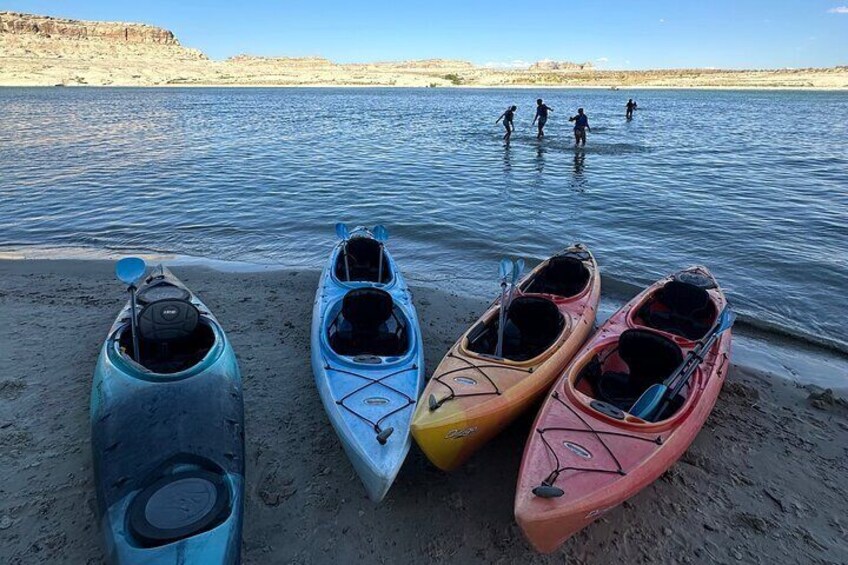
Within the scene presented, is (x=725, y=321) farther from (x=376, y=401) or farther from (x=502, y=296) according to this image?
(x=376, y=401)

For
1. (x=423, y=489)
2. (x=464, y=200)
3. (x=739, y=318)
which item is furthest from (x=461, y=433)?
(x=464, y=200)

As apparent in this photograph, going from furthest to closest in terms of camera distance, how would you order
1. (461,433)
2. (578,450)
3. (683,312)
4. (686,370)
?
(683,312)
(686,370)
(461,433)
(578,450)

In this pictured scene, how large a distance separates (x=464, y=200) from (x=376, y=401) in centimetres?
1281

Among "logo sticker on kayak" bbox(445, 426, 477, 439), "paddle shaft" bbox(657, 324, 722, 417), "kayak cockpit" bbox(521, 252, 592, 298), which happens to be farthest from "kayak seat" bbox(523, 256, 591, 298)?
"logo sticker on kayak" bbox(445, 426, 477, 439)

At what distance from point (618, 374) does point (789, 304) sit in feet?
18.3

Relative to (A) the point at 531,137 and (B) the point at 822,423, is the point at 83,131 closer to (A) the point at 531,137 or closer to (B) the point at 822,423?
(A) the point at 531,137

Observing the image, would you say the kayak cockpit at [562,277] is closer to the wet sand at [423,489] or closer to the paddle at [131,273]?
the wet sand at [423,489]

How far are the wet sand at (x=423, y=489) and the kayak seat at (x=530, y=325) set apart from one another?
112 centimetres

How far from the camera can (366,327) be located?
686 centimetres

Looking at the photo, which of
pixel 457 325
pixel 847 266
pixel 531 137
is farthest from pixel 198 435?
pixel 531 137

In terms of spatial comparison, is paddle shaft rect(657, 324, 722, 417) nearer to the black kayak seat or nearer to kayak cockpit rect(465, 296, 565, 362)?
kayak cockpit rect(465, 296, 565, 362)

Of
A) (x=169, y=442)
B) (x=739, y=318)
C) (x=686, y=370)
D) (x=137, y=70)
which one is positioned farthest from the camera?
(x=137, y=70)

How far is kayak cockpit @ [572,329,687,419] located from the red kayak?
1cm

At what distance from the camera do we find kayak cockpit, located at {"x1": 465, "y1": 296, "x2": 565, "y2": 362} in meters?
6.66
